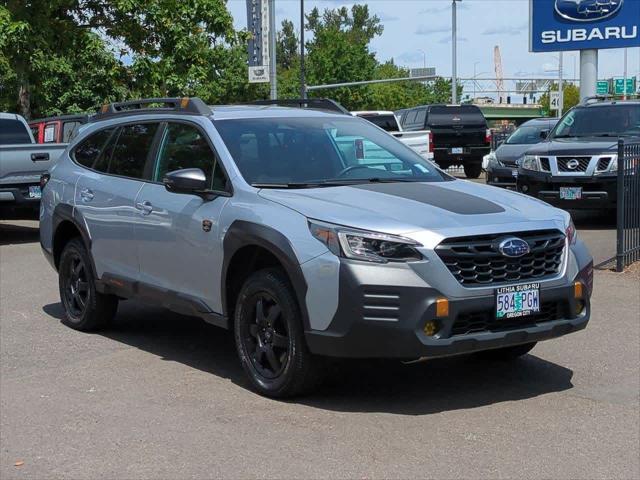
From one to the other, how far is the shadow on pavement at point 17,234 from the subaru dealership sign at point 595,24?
691 inches

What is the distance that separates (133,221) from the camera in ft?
24.5

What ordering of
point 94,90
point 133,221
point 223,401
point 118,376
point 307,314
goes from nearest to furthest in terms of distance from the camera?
point 307,314
point 223,401
point 118,376
point 133,221
point 94,90

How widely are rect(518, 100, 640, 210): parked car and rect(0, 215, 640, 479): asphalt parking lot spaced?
22.1 feet

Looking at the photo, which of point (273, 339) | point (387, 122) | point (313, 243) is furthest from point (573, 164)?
point (387, 122)

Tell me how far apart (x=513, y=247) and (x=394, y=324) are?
0.85 m

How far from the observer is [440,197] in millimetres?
6277

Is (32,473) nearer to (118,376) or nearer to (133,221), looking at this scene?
(118,376)

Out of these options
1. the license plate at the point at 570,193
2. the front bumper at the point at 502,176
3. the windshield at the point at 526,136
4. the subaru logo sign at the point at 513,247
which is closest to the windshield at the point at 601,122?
the license plate at the point at 570,193

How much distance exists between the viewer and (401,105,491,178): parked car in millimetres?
28344

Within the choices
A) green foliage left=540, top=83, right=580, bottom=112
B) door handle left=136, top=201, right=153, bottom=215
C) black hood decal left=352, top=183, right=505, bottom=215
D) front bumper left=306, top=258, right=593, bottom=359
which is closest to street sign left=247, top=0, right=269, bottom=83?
door handle left=136, top=201, right=153, bottom=215

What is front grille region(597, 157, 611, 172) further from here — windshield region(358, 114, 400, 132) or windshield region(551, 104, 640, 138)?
windshield region(358, 114, 400, 132)

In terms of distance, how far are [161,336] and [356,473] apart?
3.66 m

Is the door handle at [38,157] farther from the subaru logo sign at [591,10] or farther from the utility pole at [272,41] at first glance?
the subaru logo sign at [591,10]

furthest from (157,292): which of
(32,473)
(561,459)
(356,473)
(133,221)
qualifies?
(561,459)
